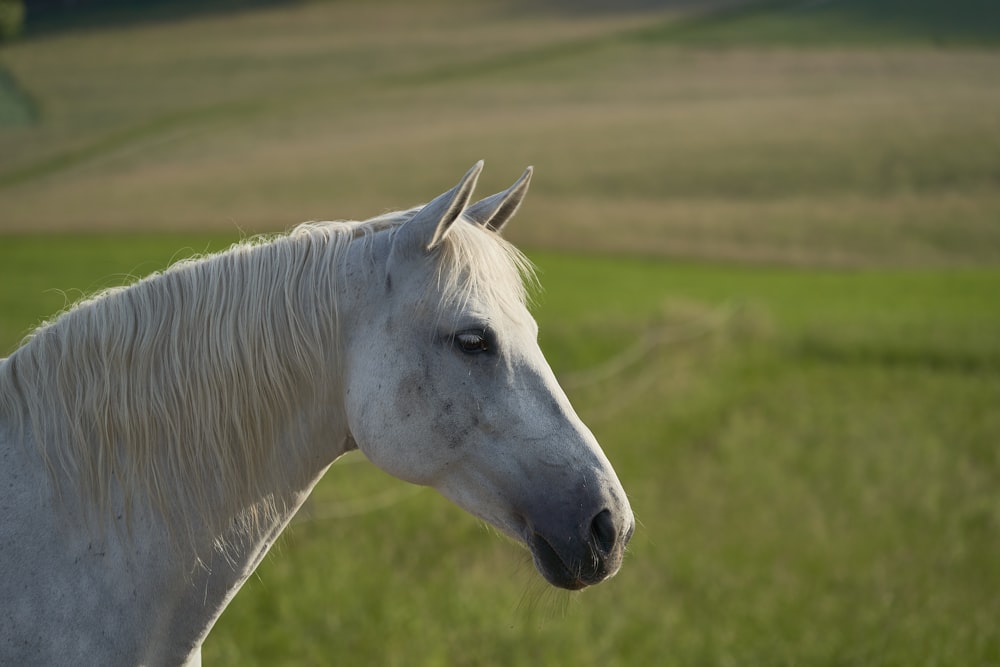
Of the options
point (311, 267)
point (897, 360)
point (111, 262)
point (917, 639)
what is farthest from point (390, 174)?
point (311, 267)

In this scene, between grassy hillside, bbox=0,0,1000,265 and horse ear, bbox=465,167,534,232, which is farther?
grassy hillside, bbox=0,0,1000,265

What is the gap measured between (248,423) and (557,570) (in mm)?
934

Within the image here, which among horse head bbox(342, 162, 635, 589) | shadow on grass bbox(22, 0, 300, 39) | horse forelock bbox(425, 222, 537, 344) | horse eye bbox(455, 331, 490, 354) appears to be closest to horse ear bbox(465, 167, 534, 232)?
horse forelock bbox(425, 222, 537, 344)

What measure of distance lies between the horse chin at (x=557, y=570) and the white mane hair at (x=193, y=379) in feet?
2.11

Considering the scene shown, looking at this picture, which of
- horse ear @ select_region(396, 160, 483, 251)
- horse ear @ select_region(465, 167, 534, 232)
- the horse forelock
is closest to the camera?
horse ear @ select_region(396, 160, 483, 251)

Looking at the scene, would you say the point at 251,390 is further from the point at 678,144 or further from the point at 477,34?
the point at 477,34

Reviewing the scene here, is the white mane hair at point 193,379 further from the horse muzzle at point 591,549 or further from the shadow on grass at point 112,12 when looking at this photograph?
the shadow on grass at point 112,12

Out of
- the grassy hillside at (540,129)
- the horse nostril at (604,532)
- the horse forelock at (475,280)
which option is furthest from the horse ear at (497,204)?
the grassy hillside at (540,129)

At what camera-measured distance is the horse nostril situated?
91.8 inches

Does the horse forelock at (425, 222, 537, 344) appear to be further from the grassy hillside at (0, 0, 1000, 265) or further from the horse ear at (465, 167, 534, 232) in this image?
the grassy hillside at (0, 0, 1000, 265)

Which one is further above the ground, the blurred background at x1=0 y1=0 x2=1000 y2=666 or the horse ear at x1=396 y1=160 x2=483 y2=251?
the horse ear at x1=396 y1=160 x2=483 y2=251

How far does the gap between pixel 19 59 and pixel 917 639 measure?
3583cm

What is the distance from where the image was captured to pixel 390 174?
28.5 meters

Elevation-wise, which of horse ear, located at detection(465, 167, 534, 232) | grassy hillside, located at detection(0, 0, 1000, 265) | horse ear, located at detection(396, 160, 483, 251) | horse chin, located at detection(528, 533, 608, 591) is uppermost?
horse ear, located at detection(396, 160, 483, 251)
